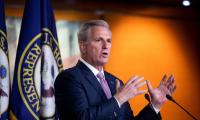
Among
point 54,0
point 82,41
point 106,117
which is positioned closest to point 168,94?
point 106,117

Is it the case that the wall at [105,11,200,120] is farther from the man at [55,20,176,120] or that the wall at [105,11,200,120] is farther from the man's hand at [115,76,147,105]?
the man's hand at [115,76,147,105]

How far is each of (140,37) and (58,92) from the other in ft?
7.73

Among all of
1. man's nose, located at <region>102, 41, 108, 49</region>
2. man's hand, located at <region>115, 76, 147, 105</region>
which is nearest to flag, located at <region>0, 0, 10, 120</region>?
man's nose, located at <region>102, 41, 108, 49</region>

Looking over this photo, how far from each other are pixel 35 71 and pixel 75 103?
Result: 0.47m

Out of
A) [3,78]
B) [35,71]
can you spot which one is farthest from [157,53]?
[3,78]

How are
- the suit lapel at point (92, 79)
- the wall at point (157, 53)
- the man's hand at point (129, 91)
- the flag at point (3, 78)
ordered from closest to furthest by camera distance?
the man's hand at point (129, 91), the suit lapel at point (92, 79), the flag at point (3, 78), the wall at point (157, 53)

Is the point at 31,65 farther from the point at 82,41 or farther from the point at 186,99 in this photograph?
the point at 186,99

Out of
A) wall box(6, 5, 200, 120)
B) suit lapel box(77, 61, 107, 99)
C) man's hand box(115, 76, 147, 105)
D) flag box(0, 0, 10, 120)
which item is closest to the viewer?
man's hand box(115, 76, 147, 105)

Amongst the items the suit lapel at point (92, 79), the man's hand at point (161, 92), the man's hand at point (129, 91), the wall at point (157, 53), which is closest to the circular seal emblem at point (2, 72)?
the suit lapel at point (92, 79)

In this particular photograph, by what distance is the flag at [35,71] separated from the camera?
2129 mm

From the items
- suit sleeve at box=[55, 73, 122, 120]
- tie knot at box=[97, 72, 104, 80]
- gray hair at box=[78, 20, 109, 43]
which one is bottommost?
suit sleeve at box=[55, 73, 122, 120]

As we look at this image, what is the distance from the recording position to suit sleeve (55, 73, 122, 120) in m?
1.78

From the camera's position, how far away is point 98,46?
207 centimetres

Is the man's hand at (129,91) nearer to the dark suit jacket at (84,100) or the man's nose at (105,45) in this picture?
the dark suit jacket at (84,100)
